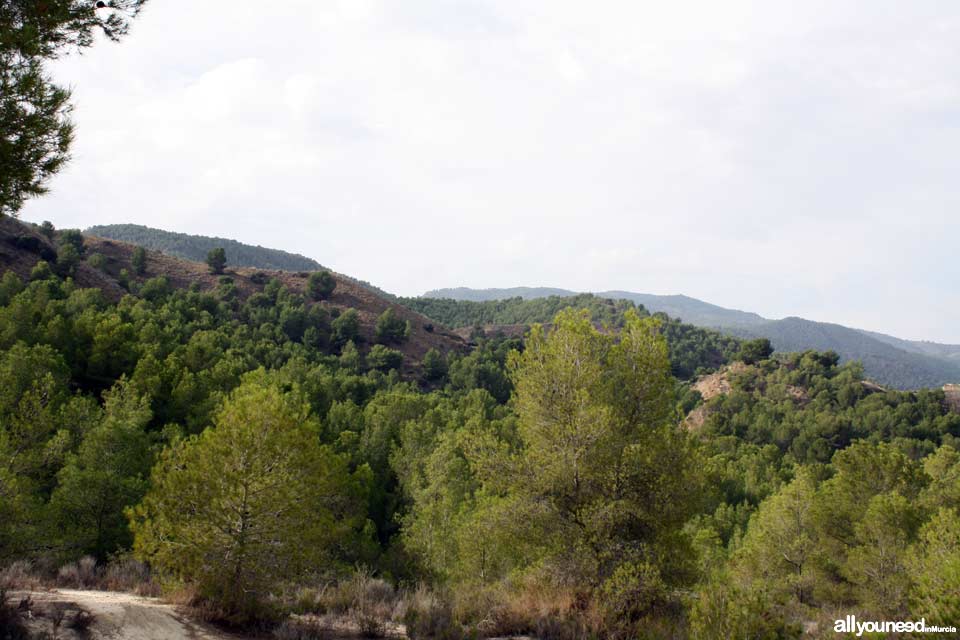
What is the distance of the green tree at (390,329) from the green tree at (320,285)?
13.4 metres

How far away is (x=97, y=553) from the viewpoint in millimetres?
17219

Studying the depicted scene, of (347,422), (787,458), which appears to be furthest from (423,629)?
(787,458)

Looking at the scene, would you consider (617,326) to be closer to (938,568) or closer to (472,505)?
(472,505)

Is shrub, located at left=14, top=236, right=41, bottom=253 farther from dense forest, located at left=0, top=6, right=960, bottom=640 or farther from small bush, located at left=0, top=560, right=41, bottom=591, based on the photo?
small bush, located at left=0, top=560, right=41, bottom=591

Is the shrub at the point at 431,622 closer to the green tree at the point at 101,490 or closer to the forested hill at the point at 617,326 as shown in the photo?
the green tree at the point at 101,490

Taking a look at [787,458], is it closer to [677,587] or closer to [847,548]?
[847,548]

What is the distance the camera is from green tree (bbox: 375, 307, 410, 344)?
86562 mm

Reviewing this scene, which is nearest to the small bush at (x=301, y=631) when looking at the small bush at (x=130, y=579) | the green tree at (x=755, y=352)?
the small bush at (x=130, y=579)

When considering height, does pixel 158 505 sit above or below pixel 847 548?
above

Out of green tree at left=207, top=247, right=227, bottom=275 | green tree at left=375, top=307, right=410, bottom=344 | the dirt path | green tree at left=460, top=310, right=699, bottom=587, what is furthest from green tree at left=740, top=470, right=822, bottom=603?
green tree at left=207, top=247, right=227, bottom=275

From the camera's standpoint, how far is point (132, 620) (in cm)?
941

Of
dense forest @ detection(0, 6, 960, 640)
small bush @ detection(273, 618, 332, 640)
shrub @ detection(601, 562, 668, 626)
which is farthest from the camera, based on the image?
shrub @ detection(601, 562, 668, 626)

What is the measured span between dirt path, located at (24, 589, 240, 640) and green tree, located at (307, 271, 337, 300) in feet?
288

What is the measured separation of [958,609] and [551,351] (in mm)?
8782
